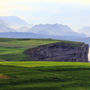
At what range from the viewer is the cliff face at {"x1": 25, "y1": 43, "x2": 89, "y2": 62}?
417 feet

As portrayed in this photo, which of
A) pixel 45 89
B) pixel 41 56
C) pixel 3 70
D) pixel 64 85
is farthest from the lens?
pixel 41 56

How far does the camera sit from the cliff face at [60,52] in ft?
417

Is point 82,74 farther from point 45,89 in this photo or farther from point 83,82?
point 45,89

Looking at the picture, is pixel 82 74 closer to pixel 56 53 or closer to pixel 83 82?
pixel 83 82

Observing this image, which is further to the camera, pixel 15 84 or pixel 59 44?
pixel 59 44

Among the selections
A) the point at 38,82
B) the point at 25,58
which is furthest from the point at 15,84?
the point at 25,58

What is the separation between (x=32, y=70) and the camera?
44.0 m

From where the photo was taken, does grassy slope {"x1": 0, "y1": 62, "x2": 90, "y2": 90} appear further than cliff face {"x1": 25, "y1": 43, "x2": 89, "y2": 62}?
No

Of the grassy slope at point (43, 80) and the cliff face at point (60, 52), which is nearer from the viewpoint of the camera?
the grassy slope at point (43, 80)

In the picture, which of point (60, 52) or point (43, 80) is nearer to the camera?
point (43, 80)

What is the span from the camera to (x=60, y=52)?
140 m

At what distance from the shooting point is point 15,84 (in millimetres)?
34250

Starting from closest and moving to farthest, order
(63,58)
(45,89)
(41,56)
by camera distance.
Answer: (45,89), (41,56), (63,58)

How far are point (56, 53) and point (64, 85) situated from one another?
10159 centimetres
